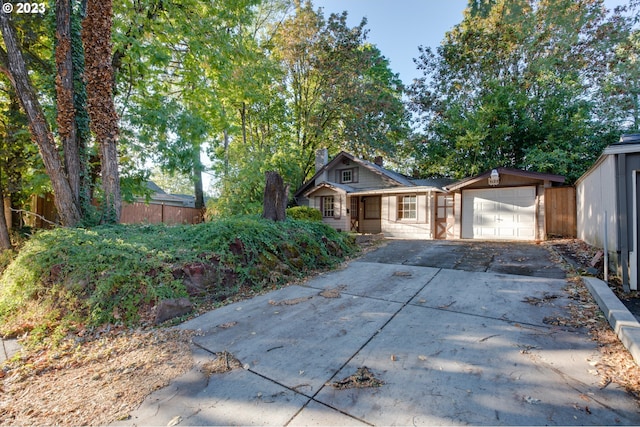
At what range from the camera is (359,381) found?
7.11 feet

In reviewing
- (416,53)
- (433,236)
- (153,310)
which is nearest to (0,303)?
(153,310)

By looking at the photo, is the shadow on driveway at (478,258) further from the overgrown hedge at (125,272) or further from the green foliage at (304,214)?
the green foliage at (304,214)

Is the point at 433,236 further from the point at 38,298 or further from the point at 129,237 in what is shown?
the point at 38,298

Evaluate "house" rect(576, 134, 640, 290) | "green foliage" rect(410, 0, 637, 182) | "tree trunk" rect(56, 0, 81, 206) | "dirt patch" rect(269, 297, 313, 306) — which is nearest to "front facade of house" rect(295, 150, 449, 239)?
"green foliage" rect(410, 0, 637, 182)

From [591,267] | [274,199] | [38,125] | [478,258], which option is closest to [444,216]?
[478,258]

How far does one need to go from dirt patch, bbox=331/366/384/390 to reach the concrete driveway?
2 cm

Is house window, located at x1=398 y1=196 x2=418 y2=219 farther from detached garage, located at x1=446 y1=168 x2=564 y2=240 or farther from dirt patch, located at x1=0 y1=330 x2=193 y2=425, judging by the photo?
dirt patch, located at x1=0 y1=330 x2=193 y2=425

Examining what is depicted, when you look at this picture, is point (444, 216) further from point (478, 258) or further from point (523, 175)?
point (478, 258)

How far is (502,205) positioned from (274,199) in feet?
28.2

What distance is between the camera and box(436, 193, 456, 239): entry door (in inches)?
464

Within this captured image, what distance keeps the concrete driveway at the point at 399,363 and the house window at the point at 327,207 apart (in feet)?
32.9

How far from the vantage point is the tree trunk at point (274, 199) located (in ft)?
22.3

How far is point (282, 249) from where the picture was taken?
5691 millimetres

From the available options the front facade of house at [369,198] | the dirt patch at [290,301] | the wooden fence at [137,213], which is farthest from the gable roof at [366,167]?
the dirt patch at [290,301]
